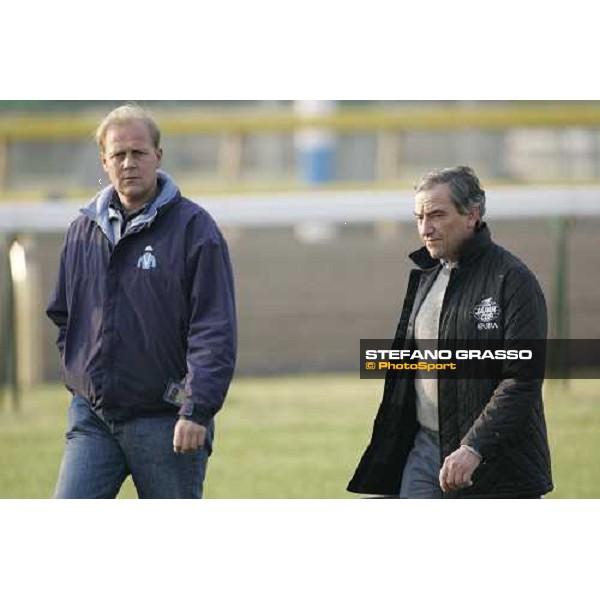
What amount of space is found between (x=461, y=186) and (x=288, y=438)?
2472 millimetres

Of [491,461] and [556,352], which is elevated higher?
[556,352]

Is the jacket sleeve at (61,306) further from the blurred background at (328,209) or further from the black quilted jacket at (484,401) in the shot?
the black quilted jacket at (484,401)

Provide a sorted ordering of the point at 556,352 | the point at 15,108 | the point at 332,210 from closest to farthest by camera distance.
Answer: the point at 556,352 → the point at 15,108 → the point at 332,210

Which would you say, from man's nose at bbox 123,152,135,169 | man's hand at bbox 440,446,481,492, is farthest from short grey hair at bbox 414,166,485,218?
man's nose at bbox 123,152,135,169

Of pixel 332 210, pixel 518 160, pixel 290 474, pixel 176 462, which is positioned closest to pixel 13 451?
pixel 290 474

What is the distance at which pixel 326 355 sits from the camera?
5664 mm

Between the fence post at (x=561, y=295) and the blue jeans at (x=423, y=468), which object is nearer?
the blue jeans at (x=423, y=468)

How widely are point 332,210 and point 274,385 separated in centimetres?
147

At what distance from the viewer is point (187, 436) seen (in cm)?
326

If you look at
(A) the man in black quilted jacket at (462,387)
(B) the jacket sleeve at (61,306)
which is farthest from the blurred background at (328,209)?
(B) the jacket sleeve at (61,306)

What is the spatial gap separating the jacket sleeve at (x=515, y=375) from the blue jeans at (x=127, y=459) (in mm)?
663

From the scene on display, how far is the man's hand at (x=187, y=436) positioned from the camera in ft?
10.7

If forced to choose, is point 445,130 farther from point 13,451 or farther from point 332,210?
point 13,451

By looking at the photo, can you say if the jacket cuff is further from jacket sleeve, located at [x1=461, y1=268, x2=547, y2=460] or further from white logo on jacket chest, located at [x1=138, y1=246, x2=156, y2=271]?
jacket sleeve, located at [x1=461, y1=268, x2=547, y2=460]
